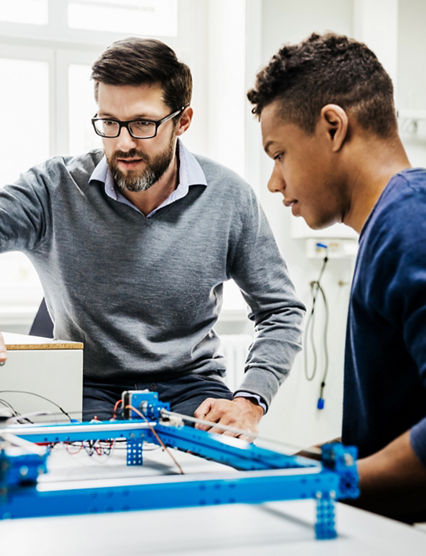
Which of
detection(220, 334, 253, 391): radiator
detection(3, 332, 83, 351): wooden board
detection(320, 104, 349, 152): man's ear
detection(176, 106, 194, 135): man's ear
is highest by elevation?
detection(176, 106, 194, 135): man's ear

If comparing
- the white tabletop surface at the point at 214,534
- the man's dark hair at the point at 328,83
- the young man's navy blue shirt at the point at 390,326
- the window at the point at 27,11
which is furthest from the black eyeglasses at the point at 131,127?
the window at the point at 27,11

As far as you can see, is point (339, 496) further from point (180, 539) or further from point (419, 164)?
point (419, 164)

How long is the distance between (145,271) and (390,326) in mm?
990

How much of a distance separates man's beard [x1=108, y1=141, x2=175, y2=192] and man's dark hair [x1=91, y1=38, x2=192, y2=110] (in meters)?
0.16

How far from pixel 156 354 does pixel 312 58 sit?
0.91 m

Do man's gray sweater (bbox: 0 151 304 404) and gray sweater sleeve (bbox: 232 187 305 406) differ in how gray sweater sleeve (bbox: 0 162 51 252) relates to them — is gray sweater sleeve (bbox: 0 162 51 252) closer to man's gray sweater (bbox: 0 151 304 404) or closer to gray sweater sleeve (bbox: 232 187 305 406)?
man's gray sweater (bbox: 0 151 304 404)

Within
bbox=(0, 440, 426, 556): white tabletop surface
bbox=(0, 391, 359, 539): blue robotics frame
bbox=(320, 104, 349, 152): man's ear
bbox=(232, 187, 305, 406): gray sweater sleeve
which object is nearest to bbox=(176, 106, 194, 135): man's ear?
bbox=(232, 187, 305, 406): gray sweater sleeve

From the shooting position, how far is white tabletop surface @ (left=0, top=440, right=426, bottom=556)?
762 mm

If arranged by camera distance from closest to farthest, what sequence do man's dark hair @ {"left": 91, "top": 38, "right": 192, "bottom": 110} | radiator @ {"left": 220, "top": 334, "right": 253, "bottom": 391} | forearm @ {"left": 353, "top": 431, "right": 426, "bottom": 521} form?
forearm @ {"left": 353, "top": 431, "right": 426, "bottom": 521} < man's dark hair @ {"left": 91, "top": 38, "right": 192, "bottom": 110} < radiator @ {"left": 220, "top": 334, "right": 253, "bottom": 391}

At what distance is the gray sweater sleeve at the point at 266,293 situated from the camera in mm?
1921

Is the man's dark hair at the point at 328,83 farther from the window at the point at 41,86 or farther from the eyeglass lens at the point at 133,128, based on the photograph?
the window at the point at 41,86

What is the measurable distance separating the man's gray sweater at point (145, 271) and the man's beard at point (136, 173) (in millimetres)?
71

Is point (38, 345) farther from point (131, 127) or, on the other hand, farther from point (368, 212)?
point (368, 212)

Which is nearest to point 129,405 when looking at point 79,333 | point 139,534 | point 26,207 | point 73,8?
point 139,534
